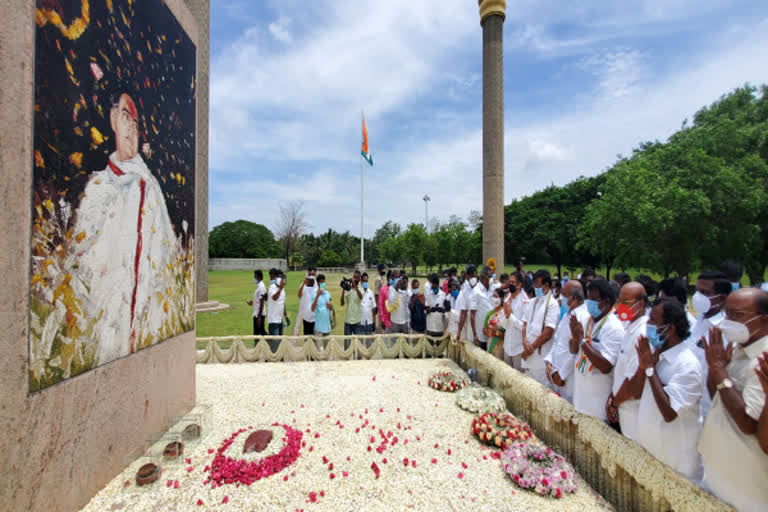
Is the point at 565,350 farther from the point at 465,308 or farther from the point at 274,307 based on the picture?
the point at 274,307

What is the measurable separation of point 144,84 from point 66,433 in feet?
11.7

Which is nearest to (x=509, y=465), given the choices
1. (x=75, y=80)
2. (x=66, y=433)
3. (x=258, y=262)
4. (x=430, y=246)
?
(x=66, y=433)

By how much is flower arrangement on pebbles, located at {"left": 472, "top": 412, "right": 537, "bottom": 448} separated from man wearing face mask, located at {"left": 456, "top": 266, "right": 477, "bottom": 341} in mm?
2740

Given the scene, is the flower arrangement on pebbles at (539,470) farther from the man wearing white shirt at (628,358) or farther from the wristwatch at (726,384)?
the wristwatch at (726,384)

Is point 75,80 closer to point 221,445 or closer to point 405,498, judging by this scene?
point 221,445

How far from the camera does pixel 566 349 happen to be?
404 centimetres

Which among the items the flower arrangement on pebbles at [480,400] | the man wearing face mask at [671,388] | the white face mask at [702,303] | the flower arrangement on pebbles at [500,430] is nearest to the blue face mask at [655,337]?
the man wearing face mask at [671,388]

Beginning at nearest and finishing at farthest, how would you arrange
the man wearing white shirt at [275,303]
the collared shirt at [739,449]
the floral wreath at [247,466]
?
the collared shirt at [739,449]
the floral wreath at [247,466]
the man wearing white shirt at [275,303]

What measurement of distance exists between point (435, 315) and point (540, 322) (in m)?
3.12

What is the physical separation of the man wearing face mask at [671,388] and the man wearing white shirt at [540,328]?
2.01 meters

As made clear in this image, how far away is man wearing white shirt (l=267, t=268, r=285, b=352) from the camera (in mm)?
7309

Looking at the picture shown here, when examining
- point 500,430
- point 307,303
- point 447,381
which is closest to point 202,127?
point 307,303

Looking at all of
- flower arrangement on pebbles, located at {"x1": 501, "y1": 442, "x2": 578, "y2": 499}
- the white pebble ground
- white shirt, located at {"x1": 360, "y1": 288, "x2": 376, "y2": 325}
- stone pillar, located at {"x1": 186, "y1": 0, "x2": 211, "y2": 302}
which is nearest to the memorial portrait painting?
the white pebble ground

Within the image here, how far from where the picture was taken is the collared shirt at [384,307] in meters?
8.14
